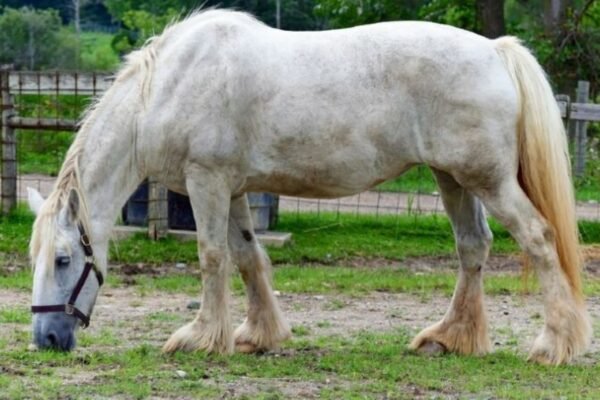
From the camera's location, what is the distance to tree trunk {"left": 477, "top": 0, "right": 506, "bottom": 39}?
18547 millimetres

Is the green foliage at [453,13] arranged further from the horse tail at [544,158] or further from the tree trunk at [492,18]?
the horse tail at [544,158]

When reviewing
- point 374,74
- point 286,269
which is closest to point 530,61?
point 374,74

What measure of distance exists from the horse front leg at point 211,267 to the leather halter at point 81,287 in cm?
53

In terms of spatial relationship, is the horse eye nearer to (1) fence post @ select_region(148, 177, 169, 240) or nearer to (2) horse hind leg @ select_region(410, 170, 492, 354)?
(2) horse hind leg @ select_region(410, 170, 492, 354)

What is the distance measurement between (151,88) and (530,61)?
2.18 metres

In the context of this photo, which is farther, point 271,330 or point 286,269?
point 286,269

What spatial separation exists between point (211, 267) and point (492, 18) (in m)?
12.0

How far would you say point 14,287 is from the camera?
33.4 feet

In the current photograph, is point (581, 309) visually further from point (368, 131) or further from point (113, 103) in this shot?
point (113, 103)

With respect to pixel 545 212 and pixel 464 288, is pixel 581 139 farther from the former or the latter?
pixel 545 212

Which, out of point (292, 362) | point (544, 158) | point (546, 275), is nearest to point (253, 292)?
point (292, 362)

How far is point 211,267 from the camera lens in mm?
7527

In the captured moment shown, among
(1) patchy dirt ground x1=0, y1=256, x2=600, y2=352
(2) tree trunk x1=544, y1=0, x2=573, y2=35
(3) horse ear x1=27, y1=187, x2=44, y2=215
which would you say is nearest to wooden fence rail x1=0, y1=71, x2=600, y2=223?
(1) patchy dirt ground x1=0, y1=256, x2=600, y2=352

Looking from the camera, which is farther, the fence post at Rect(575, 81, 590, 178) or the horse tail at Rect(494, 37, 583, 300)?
the fence post at Rect(575, 81, 590, 178)
